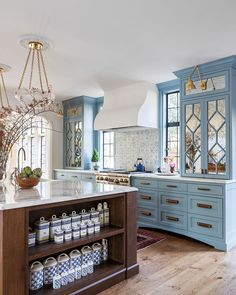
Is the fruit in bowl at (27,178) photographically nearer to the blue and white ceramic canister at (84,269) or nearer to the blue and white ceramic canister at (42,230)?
the blue and white ceramic canister at (42,230)

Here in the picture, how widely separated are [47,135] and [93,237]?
488cm

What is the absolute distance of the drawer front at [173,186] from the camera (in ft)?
13.2

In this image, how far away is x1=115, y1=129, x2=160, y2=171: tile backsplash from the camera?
5320 millimetres

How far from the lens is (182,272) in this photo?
113 inches

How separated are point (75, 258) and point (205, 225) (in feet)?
6.84

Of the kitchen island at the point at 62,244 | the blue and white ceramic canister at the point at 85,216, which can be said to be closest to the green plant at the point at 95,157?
the kitchen island at the point at 62,244

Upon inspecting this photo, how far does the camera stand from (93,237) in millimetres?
2463

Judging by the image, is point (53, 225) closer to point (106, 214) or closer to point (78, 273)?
point (78, 273)

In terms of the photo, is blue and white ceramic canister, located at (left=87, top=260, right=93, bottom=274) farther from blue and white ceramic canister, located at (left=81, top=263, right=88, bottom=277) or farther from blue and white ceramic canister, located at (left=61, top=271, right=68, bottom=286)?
blue and white ceramic canister, located at (left=61, top=271, right=68, bottom=286)

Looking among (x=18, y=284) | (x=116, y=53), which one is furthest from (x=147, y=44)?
(x=18, y=284)

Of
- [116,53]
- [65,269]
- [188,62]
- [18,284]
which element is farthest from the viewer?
[188,62]

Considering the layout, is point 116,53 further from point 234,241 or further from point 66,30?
point 234,241

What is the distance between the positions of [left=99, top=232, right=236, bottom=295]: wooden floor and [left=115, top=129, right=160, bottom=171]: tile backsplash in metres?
1.92

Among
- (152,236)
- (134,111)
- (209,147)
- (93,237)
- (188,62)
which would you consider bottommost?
(152,236)
